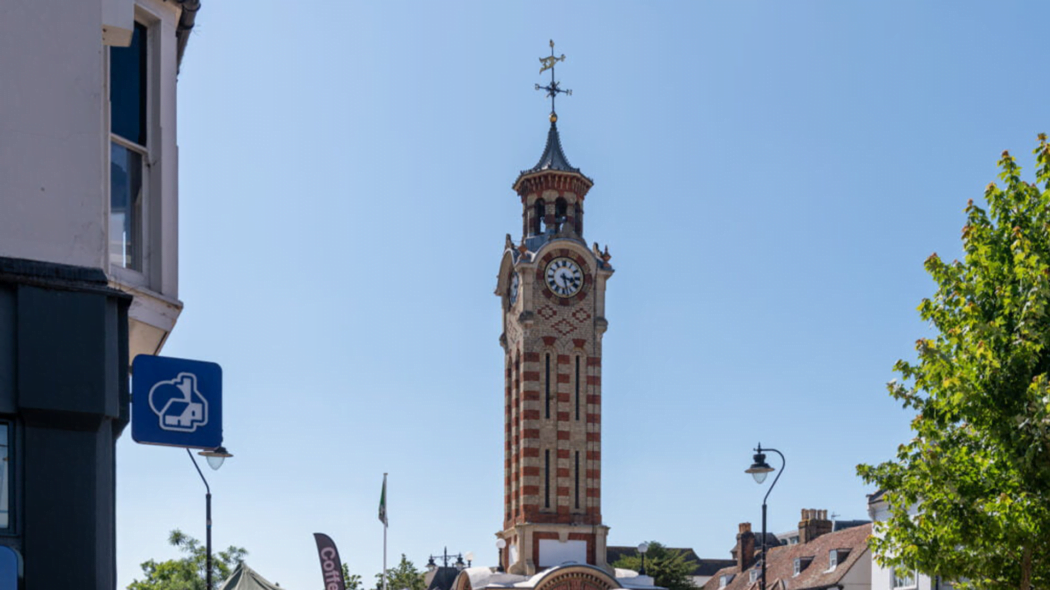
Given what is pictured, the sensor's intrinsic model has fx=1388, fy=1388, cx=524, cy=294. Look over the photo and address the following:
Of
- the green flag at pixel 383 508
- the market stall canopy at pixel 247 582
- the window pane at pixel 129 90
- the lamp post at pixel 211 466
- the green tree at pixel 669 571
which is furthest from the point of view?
the green tree at pixel 669 571

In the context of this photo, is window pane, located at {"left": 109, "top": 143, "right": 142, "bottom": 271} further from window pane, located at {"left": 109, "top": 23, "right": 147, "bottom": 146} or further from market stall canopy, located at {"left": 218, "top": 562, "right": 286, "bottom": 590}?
market stall canopy, located at {"left": 218, "top": 562, "right": 286, "bottom": 590}

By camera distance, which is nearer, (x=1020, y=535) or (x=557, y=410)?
(x=1020, y=535)

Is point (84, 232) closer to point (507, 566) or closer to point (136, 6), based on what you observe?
point (136, 6)

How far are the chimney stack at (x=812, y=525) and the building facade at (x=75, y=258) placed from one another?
60.7 m

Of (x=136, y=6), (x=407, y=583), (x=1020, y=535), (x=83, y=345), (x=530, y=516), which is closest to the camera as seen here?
(x=83, y=345)

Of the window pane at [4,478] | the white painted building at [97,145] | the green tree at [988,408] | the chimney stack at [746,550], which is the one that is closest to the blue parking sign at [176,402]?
the white painted building at [97,145]

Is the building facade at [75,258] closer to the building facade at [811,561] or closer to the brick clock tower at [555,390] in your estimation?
the building facade at [811,561]

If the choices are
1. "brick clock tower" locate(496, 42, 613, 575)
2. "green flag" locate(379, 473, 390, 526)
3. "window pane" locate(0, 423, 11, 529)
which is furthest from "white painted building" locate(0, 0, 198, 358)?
"brick clock tower" locate(496, 42, 613, 575)

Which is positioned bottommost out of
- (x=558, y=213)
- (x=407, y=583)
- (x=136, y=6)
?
(x=407, y=583)

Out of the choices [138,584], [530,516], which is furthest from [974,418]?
[138,584]

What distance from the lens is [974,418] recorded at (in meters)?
20.0

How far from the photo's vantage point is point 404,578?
82.3m

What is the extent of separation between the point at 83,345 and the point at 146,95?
238cm

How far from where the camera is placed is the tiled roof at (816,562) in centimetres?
5542
